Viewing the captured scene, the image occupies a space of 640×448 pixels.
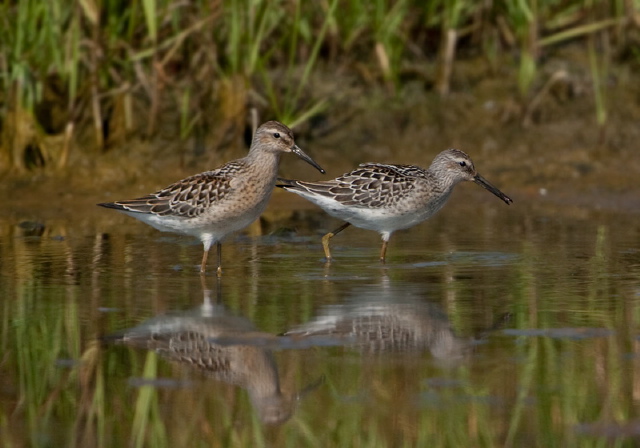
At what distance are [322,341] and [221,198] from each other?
10.9ft

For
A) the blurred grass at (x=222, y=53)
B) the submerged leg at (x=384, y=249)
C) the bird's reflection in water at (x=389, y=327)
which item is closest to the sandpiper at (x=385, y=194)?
the submerged leg at (x=384, y=249)

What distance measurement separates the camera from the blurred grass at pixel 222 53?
13773 millimetres

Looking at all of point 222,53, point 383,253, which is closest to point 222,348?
point 383,253

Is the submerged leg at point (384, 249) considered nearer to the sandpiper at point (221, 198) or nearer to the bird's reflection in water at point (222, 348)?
the sandpiper at point (221, 198)

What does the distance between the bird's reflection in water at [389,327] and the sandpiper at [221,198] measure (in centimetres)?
189

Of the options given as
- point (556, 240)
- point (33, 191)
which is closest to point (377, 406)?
point (556, 240)

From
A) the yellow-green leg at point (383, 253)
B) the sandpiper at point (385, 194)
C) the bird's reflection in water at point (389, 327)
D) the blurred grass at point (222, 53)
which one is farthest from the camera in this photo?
the blurred grass at point (222, 53)

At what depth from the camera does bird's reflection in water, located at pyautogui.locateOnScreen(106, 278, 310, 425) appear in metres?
6.43

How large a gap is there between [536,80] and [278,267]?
6801 mm

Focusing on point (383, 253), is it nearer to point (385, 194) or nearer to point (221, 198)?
point (385, 194)

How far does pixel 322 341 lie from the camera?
24.9 ft

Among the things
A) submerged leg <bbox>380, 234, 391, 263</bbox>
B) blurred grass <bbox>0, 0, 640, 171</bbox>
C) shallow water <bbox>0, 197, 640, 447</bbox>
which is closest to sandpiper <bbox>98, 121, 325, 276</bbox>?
shallow water <bbox>0, 197, 640, 447</bbox>

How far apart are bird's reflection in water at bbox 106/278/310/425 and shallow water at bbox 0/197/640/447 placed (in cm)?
2

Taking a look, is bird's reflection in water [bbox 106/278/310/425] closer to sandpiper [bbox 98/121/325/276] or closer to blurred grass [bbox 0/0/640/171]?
sandpiper [bbox 98/121/325/276]
